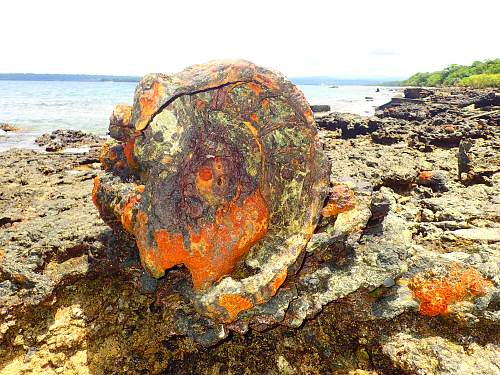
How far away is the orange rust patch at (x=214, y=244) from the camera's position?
8.41 ft

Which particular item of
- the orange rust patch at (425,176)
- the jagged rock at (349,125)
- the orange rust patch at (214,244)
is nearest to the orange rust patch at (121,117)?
the orange rust patch at (214,244)

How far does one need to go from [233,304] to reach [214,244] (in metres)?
0.51

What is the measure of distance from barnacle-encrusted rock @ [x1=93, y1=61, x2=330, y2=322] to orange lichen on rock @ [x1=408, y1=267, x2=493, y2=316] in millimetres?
853

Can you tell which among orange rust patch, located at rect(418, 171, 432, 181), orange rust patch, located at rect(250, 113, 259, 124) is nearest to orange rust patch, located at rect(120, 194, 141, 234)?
orange rust patch, located at rect(250, 113, 259, 124)

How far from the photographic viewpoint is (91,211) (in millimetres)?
4234

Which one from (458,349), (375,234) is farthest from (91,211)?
(458,349)

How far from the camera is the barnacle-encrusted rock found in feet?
8.23

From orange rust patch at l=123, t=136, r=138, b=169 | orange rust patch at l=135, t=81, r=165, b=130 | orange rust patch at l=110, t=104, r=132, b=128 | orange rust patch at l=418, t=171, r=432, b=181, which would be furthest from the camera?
orange rust patch at l=418, t=171, r=432, b=181

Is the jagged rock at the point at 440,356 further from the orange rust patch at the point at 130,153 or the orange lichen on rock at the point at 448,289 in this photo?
the orange rust patch at the point at 130,153

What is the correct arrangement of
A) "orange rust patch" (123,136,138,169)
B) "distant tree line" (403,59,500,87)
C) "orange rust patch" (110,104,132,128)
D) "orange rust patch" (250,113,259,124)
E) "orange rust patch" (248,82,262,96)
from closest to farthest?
"orange rust patch" (248,82,262,96)
"orange rust patch" (250,113,259,124)
"orange rust patch" (110,104,132,128)
"orange rust patch" (123,136,138,169)
"distant tree line" (403,59,500,87)

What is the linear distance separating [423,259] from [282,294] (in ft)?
3.52

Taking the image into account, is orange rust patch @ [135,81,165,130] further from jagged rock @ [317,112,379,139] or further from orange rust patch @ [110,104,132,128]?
jagged rock @ [317,112,379,139]

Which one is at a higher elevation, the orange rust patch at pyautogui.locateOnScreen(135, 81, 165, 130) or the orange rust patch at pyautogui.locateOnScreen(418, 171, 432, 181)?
the orange rust patch at pyautogui.locateOnScreen(135, 81, 165, 130)

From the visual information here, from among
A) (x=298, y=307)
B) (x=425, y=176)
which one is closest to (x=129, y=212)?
(x=298, y=307)
